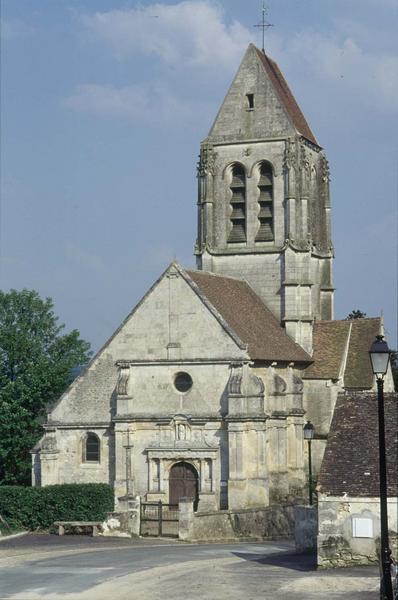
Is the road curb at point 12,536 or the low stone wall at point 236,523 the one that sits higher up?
the low stone wall at point 236,523

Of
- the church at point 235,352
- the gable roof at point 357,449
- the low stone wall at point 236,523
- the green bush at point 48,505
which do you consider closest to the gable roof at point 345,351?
the church at point 235,352

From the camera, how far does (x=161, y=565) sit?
32.1 metres

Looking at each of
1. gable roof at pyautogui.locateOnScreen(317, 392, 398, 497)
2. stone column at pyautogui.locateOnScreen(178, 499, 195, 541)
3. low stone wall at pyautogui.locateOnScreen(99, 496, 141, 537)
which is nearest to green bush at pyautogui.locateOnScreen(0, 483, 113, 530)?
low stone wall at pyautogui.locateOnScreen(99, 496, 141, 537)

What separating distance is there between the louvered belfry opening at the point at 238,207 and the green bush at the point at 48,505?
14548 mm

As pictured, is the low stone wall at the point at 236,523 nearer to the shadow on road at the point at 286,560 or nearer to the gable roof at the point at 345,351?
the shadow on road at the point at 286,560

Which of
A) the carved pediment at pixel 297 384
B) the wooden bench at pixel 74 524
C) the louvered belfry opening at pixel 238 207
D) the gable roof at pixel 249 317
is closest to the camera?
the wooden bench at pixel 74 524

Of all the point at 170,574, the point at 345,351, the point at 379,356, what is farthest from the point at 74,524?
the point at 379,356

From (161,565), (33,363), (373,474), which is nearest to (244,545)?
(161,565)

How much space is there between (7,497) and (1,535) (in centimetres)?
293

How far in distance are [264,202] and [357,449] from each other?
81.8 ft

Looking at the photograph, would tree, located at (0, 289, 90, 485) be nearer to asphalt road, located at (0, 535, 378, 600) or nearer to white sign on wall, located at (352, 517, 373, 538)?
asphalt road, located at (0, 535, 378, 600)

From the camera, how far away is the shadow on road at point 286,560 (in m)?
31.1

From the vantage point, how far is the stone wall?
29.5 meters

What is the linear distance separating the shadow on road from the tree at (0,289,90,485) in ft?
64.4
